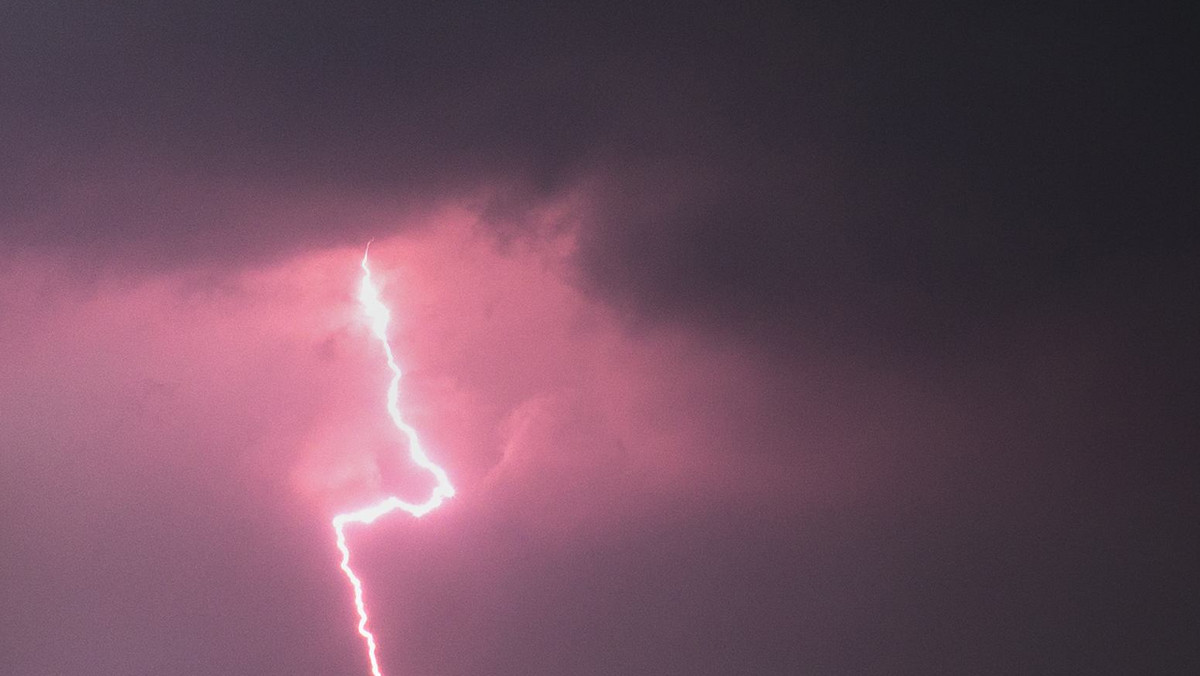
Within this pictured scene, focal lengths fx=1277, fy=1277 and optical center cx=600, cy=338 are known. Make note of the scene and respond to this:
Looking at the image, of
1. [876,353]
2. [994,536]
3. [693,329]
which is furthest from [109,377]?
[994,536]

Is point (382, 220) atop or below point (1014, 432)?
atop

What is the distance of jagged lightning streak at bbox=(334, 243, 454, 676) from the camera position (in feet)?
33.4

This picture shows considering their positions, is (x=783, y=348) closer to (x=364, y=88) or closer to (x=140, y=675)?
(x=364, y=88)

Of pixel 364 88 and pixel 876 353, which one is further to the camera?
pixel 876 353

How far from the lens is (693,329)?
1070cm

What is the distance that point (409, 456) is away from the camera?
33.9ft

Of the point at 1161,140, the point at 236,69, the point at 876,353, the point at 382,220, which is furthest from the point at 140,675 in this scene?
the point at 1161,140

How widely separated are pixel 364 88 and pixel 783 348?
401 centimetres

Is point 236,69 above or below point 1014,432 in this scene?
above

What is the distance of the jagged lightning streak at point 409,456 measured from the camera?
1017 cm

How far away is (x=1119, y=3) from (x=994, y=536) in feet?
14.1

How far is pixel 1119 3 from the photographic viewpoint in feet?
32.8

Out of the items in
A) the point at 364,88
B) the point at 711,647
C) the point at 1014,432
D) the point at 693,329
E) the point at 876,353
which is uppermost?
the point at 364,88

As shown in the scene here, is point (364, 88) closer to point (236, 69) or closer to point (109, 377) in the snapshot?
point (236, 69)
